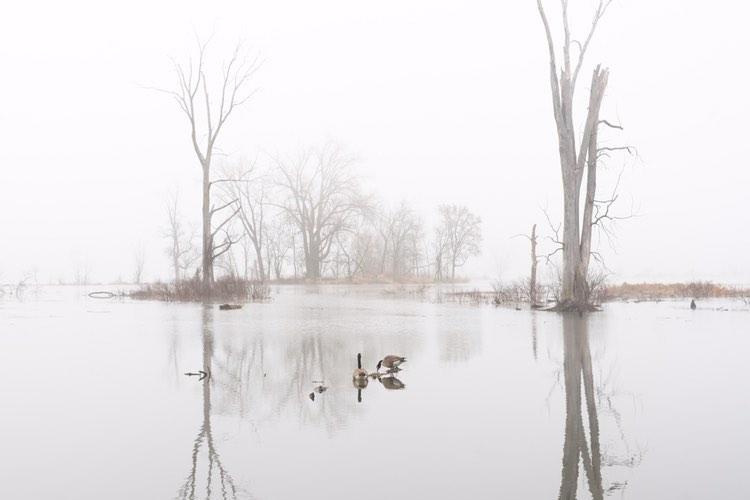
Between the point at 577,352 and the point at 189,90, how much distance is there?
24.1 m

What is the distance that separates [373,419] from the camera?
5.04 meters

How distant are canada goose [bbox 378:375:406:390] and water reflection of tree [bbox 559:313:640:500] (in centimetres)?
174

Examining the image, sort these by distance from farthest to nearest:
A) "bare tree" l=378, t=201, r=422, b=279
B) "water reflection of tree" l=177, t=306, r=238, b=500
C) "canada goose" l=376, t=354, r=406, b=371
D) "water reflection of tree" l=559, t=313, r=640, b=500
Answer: "bare tree" l=378, t=201, r=422, b=279
"canada goose" l=376, t=354, r=406, b=371
"water reflection of tree" l=559, t=313, r=640, b=500
"water reflection of tree" l=177, t=306, r=238, b=500

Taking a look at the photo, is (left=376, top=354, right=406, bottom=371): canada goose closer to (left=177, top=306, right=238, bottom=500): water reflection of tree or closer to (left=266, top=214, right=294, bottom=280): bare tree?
(left=177, top=306, right=238, bottom=500): water reflection of tree

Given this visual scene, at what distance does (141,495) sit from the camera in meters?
3.33

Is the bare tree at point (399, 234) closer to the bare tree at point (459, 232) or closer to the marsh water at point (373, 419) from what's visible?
the bare tree at point (459, 232)

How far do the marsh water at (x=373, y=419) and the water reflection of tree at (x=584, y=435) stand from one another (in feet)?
0.07

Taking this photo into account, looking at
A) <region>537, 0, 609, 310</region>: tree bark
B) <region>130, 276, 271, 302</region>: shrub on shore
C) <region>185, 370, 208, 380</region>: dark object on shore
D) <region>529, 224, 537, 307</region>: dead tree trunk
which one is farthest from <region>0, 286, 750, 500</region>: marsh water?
<region>130, 276, 271, 302</region>: shrub on shore

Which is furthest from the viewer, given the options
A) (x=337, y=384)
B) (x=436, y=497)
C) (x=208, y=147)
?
(x=208, y=147)

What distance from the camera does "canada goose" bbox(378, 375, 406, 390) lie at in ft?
21.2

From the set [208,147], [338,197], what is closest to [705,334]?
[208,147]

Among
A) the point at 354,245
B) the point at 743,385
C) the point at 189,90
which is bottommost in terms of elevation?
the point at 743,385

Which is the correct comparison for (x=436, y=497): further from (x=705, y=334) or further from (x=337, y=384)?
(x=705, y=334)

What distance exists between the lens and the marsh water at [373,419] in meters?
3.54
